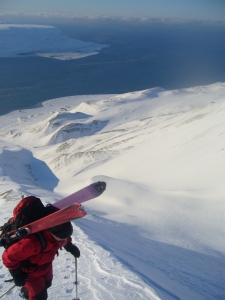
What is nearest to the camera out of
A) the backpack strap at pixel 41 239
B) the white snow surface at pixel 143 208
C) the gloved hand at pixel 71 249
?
the backpack strap at pixel 41 239

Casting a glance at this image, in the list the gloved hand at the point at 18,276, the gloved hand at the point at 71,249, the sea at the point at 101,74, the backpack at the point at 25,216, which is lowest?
the sea at the point at 101,74

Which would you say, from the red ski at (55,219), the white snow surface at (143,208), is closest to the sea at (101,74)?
the white snow surface at (143,208)

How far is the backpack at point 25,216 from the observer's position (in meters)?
4.09

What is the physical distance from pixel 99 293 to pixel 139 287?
30.2 inches

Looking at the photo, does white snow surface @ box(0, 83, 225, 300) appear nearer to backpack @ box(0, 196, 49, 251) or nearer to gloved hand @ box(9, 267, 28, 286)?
gloved hand @ box(9, 267, 28, 286)

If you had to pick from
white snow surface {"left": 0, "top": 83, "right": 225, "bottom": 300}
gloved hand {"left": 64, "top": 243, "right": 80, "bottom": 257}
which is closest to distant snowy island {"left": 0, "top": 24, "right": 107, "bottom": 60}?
white snow surface {"left": 0, "top": 83, "right": 225, "bottom": 300}

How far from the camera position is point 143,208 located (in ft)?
51.6

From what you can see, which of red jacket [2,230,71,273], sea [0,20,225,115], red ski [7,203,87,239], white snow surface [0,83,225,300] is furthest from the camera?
sea [0,20,225,115]

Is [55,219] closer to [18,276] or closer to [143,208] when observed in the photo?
[18,276]

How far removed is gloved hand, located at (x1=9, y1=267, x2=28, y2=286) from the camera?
4.01m

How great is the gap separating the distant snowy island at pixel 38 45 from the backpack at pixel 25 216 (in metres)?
151

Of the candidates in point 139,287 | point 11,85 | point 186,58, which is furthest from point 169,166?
point 186,58

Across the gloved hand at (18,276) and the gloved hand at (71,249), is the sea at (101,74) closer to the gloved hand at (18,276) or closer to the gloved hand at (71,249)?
the gloved hand at (71,249)

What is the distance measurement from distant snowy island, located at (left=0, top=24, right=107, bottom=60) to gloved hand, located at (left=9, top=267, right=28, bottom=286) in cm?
→ 15184
